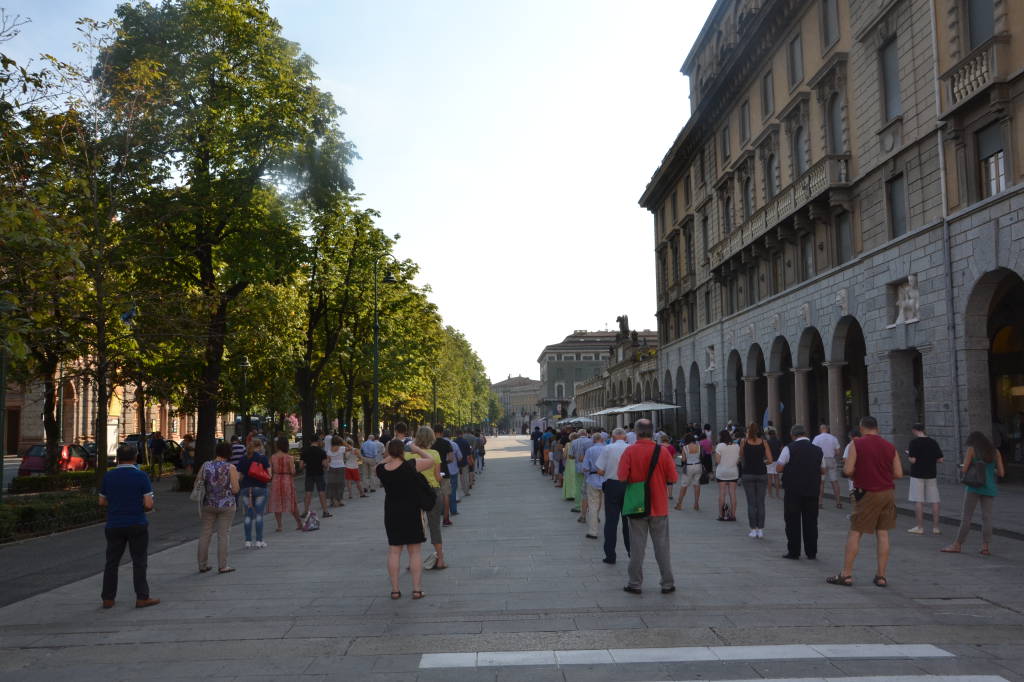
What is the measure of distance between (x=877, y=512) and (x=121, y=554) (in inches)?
313

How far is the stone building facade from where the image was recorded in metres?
19.6

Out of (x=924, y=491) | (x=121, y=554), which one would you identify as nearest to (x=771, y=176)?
(x=924, y=491)

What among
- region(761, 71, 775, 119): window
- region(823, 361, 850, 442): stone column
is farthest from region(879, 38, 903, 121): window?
region(761, 71, 775, 119): window

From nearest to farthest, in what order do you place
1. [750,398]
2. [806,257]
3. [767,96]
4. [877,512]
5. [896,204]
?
[877,512]
[896,204]
[806,257]
[767,96]
[750,398]

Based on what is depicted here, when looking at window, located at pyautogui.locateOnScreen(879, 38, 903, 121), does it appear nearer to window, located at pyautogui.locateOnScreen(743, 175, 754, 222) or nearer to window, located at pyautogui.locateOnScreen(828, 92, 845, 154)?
window, located at pyautogui.locateOnScreen(828, 92, 845, 154)

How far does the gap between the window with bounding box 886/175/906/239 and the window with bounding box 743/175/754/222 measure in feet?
38.0

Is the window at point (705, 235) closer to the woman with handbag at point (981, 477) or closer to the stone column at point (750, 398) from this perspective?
the stone column at point (750, 398)

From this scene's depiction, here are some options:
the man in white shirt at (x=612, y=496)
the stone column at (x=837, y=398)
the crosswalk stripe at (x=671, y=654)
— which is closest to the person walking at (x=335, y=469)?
the man in white shirt at (x=612, y=496)

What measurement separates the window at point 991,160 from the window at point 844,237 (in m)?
6.71

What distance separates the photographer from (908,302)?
73.7 feet

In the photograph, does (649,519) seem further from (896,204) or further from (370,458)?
(896,204)

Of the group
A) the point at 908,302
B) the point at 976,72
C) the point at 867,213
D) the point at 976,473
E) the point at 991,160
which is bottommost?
the point at 976,473

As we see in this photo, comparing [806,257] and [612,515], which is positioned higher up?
[806,257]

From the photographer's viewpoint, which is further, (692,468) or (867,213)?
(867,213)
